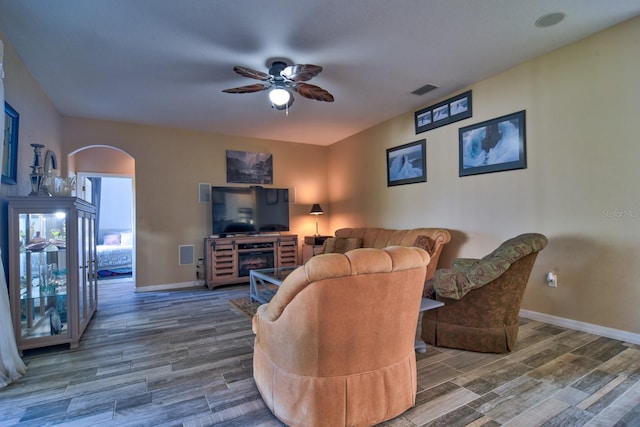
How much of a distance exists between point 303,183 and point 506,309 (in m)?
4.65

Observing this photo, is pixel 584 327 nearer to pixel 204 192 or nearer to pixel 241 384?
pixel 241 384

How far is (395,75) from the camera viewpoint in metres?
3.53

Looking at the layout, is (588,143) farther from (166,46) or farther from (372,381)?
(166,46)

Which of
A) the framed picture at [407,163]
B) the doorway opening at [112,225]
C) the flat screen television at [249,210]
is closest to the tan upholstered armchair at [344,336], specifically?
the framed picture at [407,163]

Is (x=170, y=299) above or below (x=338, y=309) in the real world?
below

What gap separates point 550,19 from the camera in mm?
2572

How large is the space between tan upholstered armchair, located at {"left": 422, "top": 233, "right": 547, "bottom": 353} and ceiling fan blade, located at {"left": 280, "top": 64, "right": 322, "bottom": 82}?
80.8 inches

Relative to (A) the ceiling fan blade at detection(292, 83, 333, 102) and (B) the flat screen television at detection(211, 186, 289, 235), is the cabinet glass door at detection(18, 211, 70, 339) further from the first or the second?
(B) the flat screen television at detection(211, 186, 289, 235)

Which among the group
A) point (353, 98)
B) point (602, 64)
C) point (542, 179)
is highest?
point (353, 98)

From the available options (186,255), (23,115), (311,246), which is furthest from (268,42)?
(186,255)

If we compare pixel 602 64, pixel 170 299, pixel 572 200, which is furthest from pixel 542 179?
pixel 170 299

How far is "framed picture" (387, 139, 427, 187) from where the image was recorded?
4.53 meters

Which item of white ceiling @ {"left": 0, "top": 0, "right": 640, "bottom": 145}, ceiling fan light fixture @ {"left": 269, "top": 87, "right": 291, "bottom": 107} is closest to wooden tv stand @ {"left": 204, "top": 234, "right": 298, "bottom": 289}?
white ceiling @ {"left": 0, "top": 0, "right": 640, "bottom": 145}

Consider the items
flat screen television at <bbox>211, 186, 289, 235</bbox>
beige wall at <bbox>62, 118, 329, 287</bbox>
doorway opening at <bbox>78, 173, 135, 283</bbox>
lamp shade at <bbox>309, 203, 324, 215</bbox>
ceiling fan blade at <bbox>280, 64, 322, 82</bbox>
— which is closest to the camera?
ceiling fan blade at <bbox>280, 64, 322, 82</bbox>
